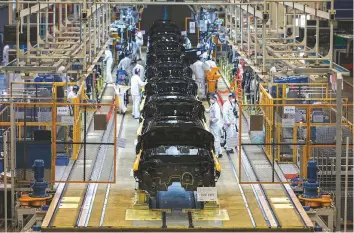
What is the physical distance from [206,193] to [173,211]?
813 millimetres

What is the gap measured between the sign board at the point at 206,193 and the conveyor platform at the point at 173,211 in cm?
33

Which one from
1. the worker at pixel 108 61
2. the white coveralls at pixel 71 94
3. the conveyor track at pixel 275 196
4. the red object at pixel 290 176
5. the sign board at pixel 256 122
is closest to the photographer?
the conveyor track at pixel 275 196

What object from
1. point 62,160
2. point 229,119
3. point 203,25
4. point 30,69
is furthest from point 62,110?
point 203,25

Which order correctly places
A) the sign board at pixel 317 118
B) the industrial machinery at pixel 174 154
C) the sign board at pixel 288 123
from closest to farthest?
the industrial machinery at pixel 174 154, the sign board at pixel 288 123, the sign board at pixel 317 118

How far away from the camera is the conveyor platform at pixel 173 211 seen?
60.7 ft

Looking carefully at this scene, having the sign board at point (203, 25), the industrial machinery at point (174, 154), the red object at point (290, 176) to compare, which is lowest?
the red object at point (290, 176)

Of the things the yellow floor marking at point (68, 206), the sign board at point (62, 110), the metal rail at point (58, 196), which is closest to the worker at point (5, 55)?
the metal rail at point (58, 196)

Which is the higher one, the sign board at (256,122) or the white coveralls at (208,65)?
the white coveralls at (208,65)

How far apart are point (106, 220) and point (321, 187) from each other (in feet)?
17.4

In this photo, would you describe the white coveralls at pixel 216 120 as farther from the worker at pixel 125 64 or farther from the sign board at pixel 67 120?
the worker at pixel 125 64

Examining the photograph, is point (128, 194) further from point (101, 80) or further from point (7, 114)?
point (101, 80)

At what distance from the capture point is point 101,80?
112 feet

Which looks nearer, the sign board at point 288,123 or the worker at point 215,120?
the sign board at point 288,123

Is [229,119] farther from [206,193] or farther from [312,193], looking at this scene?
[206,193]
